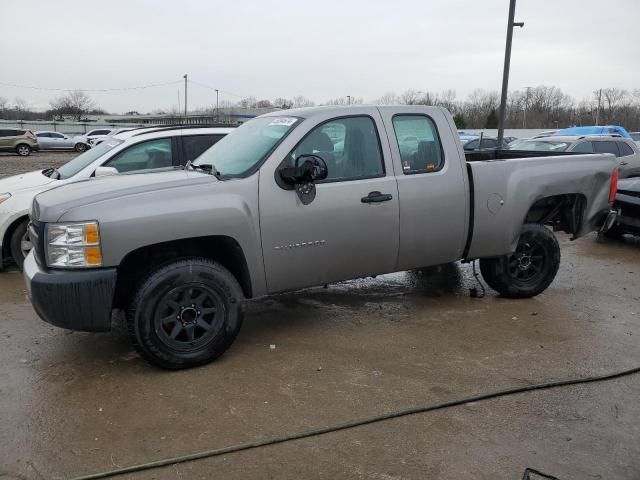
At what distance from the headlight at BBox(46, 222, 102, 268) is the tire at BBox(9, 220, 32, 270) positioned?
3023 millimetres

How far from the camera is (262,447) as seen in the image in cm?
322

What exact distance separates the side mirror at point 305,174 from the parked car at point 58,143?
3655cm

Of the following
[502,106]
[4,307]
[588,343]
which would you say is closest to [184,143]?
[4,307]

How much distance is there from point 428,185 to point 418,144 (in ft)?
1.32

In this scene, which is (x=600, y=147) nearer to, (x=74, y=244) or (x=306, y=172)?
(x=306, y=172)

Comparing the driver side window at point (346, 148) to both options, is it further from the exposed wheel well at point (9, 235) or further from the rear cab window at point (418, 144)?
the exposed wheel well at point (9, 235)

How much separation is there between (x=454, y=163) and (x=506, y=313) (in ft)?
5.22

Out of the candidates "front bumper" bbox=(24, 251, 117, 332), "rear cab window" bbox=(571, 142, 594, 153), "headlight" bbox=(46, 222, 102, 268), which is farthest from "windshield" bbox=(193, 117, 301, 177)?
"rear cab window" bbox=(571, 142, 594, 153)

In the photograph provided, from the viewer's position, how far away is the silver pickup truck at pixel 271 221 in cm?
381

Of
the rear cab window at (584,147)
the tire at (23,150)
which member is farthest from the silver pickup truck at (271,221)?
the tire at (23,150)

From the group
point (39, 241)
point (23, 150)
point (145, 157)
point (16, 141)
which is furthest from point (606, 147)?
point (16, 141)

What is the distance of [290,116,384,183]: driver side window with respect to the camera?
4.58 m

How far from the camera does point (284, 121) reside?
4773 mm

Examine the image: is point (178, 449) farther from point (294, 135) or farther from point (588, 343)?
point (588, 343)
